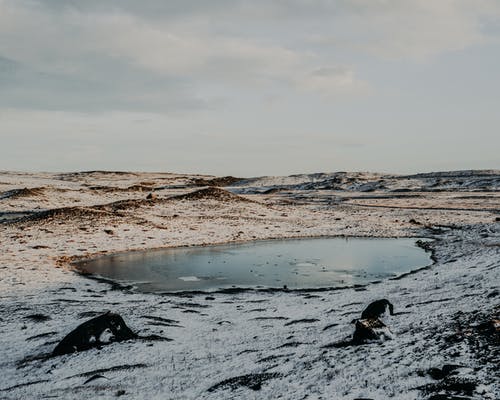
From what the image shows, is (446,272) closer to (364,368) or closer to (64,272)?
(364,368)

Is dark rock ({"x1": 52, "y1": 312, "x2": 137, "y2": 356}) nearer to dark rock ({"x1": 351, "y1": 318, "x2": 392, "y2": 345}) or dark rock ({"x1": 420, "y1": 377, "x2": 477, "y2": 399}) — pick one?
dark rock ({"x1": 351, "y1": 318, "x2": 392, "y2": 345})

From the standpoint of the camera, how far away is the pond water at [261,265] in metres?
24.2

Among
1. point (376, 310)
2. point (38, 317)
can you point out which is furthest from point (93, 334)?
point (376, 310)

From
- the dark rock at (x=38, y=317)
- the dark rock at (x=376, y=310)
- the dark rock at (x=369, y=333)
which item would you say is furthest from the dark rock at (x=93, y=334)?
the dark rock at (x=376, y=310)

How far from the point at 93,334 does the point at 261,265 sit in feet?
51.3

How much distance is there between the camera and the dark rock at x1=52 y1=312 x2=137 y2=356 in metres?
13.3

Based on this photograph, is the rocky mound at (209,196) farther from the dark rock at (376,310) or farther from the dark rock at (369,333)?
the dark rock at (369,333)

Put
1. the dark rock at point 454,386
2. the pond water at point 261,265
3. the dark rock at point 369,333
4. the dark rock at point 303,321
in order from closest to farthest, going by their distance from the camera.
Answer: the dark rock at point 454,386 < the dark rock at point 369,333 < the dark rock at point 303,321 < the pond water at point 261,265

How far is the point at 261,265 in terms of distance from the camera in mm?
28484

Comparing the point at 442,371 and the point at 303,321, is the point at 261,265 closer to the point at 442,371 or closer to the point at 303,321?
the point at 303,321

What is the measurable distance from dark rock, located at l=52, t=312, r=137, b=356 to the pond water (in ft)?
27.1

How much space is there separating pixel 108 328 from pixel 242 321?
4.71 metres

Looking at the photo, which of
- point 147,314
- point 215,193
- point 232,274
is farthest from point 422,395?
point 215,193

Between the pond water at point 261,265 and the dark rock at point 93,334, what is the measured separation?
825cm
